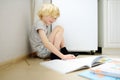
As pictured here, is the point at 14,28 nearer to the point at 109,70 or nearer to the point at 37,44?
the point at 37,44

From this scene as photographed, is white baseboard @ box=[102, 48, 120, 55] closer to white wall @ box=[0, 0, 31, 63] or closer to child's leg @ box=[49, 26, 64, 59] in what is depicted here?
child's leg @ box=[49, 26, 64, 59]

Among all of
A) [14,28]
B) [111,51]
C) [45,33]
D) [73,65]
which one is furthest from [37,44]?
[111,51]

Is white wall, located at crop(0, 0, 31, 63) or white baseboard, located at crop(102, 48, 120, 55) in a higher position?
white wall, located at crop(0, 0, 31, 63)

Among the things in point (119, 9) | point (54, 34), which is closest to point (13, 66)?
point (54, 34)

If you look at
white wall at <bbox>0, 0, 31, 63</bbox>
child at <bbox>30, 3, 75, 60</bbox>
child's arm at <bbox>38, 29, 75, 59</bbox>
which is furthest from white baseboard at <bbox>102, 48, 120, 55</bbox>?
white wall at <bbox>0, 0, 31, 63</bbox>

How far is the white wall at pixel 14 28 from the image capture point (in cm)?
118

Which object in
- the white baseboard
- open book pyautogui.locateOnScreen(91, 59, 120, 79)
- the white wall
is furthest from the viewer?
the white baseboard

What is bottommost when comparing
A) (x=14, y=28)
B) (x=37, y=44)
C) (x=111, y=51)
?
(x=111, y=51)

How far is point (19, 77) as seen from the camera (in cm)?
96

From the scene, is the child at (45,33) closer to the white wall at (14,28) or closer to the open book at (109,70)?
the white wall at (14,28)

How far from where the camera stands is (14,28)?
132cm

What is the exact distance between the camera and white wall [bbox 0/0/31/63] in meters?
1.18

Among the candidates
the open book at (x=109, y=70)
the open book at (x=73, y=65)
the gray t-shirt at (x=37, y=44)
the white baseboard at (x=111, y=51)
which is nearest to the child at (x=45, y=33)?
the gray t-shirt at (x=37, y=44)

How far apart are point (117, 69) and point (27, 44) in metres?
0.87
